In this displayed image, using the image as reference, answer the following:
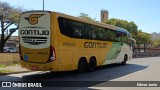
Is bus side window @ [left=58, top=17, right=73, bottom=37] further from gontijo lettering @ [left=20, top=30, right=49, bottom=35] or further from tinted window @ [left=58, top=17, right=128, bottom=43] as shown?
gontijo lettering @ [left=20, top=30, right=49, bottom=35]

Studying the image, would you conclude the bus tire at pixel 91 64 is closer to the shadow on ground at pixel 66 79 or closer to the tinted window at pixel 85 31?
the shadow on ground at pixel 66 79

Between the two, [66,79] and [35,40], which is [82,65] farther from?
[35,40]

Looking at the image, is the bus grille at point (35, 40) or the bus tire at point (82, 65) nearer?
the bus grille at point (35, 40)

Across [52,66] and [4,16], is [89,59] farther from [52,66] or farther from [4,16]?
[4,16]

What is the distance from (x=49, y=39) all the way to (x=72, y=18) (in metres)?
2.54

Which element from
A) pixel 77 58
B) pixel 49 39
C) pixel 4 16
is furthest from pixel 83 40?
pixel 4 16

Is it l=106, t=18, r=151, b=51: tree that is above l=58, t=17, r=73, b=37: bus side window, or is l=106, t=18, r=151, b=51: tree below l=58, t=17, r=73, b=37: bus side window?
above

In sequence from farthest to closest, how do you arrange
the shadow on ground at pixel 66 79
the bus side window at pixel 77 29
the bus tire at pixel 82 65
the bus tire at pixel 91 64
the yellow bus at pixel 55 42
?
the bus tire at pixel 91 64 → the bus tire at pixel 82 65 → the bus side window at pixel 77 29 → the yellow bus at pixel 55 42 → the shadow on ground at pixel 66 79

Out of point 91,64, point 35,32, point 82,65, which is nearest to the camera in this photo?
point 35,32

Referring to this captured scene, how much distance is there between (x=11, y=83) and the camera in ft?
43.8

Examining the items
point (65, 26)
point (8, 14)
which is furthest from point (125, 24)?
point (65, 26)

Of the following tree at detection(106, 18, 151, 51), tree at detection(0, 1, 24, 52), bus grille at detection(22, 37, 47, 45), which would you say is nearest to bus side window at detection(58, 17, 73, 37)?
bus grille at detection(22, 37, 47, 45)

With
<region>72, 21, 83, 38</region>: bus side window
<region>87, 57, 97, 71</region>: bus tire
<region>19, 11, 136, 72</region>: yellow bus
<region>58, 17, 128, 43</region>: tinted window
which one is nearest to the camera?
<region>19, 11, 136, 72</region>: yellow bus

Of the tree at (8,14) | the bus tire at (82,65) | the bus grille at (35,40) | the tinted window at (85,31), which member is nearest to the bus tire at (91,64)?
the bus tire at (82,65)
